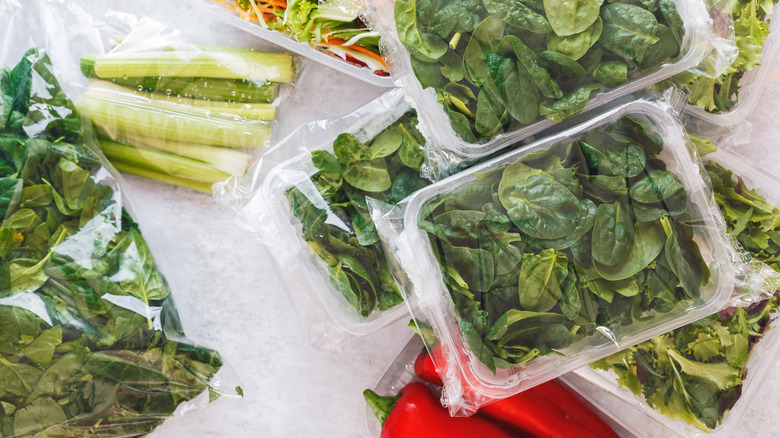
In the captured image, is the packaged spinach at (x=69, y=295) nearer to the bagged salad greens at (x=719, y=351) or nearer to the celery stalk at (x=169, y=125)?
the celery stalk at (x=169, y=125)

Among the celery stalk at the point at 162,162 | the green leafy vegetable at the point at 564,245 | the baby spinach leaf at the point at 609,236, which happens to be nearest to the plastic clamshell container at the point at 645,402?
the green leafy vegetable at the point at 564,245

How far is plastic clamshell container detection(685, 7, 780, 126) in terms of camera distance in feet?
3.86

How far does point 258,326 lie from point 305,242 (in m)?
0.34

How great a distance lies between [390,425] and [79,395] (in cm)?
63

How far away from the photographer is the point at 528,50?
94cm

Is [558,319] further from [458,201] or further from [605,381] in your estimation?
[605,381]

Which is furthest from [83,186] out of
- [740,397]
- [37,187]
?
[740,397]

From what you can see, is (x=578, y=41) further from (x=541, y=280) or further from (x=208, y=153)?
(x=208, y=153)

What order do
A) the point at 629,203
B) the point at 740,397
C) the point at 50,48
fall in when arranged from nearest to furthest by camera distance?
the point at 629,203 < the point at 740,397 < the point at 50,48

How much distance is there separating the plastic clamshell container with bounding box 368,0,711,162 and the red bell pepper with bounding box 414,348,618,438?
0.50 meters

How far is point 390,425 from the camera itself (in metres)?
1.28

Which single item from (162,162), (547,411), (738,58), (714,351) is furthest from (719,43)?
(162,162)

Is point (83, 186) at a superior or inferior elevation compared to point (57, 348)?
superior

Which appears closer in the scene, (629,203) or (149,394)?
(629,203)
